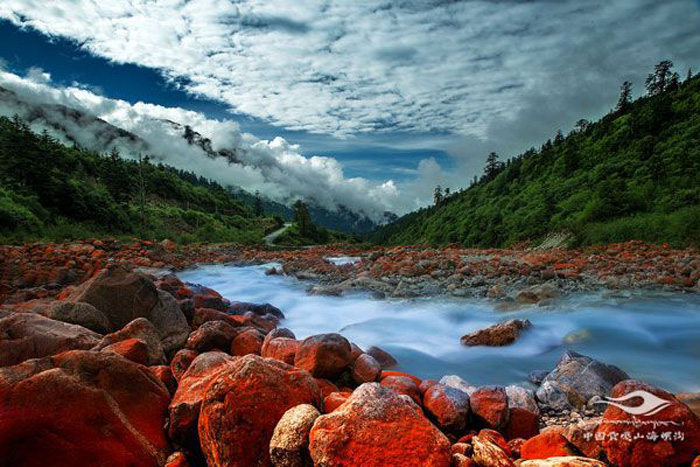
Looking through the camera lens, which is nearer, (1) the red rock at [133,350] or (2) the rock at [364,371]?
(1) the red rock at [133,350]

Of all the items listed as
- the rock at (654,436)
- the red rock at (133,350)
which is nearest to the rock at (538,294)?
the rock at (654,436)

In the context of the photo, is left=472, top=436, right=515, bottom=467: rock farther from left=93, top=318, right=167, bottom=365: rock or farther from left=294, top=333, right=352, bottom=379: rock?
left=93, top=318, right=167, bottom=365: rock

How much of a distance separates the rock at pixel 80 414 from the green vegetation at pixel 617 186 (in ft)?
76.5

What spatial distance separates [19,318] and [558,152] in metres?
75.4

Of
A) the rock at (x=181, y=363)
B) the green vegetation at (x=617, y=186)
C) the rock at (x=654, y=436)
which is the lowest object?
the rock at (x=181, y=363)

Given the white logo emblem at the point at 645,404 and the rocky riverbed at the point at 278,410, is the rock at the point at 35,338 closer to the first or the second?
the rocky riverbed at the point at 278,410

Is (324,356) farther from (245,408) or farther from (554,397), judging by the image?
(554,397)

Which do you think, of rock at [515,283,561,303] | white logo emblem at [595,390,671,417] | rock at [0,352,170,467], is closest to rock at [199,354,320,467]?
rock at [0,352,170,467]

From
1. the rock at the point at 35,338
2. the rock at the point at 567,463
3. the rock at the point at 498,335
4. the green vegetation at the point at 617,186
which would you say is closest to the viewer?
the rock at the point at 567,463

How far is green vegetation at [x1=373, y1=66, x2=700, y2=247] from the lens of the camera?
22188 millimetres

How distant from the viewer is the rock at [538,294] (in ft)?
34.0

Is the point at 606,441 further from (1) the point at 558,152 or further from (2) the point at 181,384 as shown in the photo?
(1) the point at 558,152

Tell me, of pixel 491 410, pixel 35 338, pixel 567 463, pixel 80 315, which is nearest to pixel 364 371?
pixel 491 410

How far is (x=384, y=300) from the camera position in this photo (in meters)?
12.1
